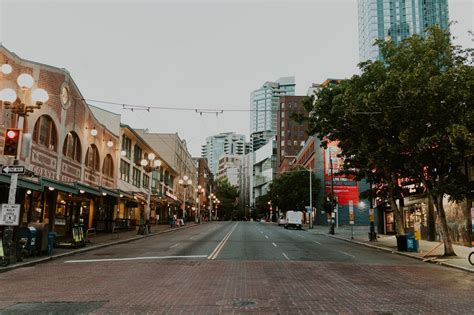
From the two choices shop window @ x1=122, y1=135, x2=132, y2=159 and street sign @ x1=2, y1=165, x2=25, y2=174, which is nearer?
street sign @ x1=2, y1=165, x2=25, y2=174

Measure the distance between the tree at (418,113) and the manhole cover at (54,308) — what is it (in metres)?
Answer: 14.3

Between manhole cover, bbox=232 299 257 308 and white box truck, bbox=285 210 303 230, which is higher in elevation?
white box truck, bbox=285 210 303 230

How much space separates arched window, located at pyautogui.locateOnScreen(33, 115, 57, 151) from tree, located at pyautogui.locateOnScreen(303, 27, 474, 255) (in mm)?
16114

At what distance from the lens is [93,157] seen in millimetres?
32625

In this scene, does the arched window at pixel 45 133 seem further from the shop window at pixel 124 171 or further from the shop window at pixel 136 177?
the shop window at pixel 136 177

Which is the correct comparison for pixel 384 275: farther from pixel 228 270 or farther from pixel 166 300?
pixel 166 300

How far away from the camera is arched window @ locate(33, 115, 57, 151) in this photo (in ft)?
74.0

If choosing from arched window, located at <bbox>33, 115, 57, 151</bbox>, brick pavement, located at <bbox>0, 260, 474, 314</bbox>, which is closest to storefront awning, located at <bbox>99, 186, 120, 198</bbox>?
arched window, located at <bbox>33, 115, 57, 151</bbox>

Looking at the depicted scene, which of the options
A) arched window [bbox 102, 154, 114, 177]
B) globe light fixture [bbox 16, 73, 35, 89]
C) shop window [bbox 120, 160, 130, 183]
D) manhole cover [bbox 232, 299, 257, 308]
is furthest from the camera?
shop window [bbox 120, 160, 130, 183]

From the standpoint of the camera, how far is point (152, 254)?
61.8 ft

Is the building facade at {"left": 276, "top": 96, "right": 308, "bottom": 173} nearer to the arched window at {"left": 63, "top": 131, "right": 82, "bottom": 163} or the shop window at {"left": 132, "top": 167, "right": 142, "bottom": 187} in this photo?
the shop window at {"left": 132, "top": 167, "right": 142, "bottom": 187}

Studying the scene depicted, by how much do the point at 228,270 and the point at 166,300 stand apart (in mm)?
4904

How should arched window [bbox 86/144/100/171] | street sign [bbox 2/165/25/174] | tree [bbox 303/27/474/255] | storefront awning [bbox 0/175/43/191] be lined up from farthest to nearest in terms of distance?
arched window [bbox 86/144/100/171] → tree [bbox 303/27/474/255] → storefront awning [bbox 0/175/43/191] → street sign [bbox 2/165/25/174]

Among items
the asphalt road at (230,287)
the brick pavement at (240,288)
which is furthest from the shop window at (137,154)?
the brick pavement at (240,288)
